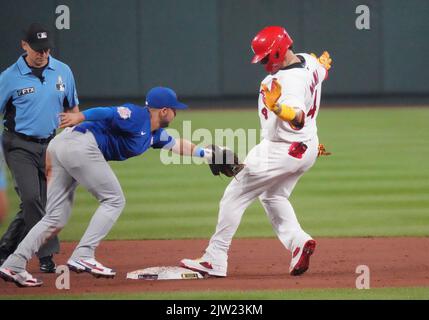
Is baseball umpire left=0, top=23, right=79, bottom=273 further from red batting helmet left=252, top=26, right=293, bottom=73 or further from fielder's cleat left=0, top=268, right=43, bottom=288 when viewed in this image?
red batting helmet left=252, top=26, right=293, bottom=73

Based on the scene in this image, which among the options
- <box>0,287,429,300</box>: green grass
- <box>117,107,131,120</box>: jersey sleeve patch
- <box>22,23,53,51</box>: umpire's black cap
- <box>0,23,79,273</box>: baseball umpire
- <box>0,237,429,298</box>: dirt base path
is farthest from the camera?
<box>0,23,79,273</box>: baseball umpire

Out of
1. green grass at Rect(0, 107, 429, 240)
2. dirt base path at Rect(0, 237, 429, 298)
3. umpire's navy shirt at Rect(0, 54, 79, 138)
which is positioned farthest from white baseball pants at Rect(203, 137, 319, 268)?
green grass at Rect(0, 107, 429, 240)

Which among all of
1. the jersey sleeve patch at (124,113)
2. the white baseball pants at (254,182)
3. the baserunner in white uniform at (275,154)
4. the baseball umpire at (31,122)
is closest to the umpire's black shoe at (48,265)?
the baseball umpire at (31,122)

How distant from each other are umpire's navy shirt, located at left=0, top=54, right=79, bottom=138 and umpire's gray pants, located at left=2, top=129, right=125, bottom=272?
71cm

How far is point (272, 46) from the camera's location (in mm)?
7250

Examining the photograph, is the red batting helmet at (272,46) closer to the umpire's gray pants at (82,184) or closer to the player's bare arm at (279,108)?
the player's bare arm at (279,108)

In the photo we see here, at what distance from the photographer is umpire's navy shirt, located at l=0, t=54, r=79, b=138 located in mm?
7750

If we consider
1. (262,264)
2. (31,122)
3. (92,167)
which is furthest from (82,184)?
(262,264)

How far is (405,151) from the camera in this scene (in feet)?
54.0

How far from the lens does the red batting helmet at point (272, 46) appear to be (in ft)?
23.8

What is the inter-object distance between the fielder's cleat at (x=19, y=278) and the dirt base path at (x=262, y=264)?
2.0 inches

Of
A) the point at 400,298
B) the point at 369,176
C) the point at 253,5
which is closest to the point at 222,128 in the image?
the point at 369,176

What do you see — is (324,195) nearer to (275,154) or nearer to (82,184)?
(275,154)

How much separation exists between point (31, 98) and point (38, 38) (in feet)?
1.62
